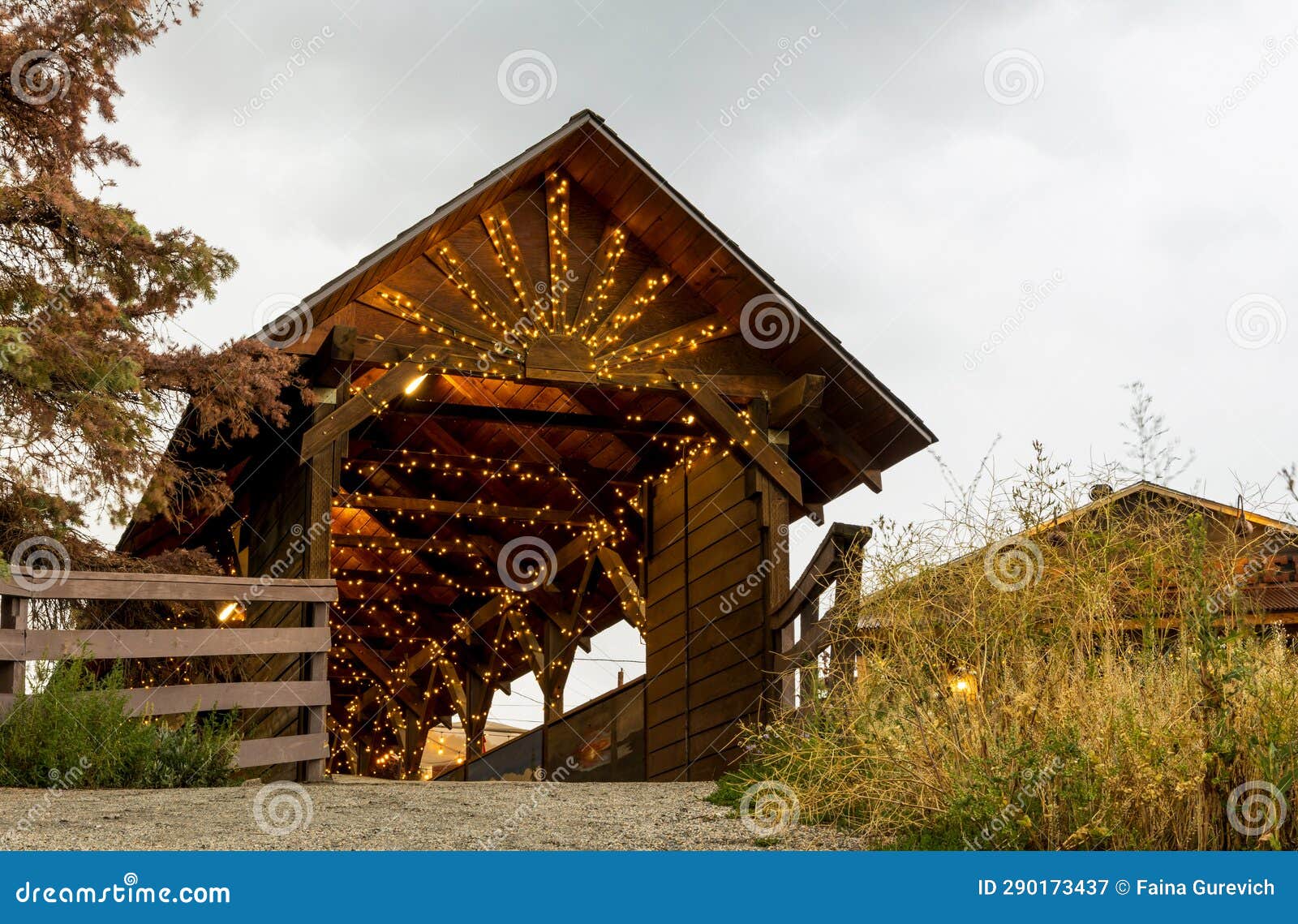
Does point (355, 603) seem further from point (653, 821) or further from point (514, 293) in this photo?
point (653, 821)

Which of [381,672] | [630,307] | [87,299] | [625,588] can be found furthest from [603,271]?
[381,672]

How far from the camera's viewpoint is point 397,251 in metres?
9.25

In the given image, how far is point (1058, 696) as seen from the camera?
4438 millimetres

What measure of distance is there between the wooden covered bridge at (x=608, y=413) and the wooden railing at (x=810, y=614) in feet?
0.15

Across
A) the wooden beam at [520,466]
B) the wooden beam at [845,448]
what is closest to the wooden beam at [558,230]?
the wooden beam at [845,448]

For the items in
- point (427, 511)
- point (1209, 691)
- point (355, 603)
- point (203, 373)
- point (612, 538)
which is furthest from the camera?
point (355, 603)

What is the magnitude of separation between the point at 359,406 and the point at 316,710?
2.36 meters

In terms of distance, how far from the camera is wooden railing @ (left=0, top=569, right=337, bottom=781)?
7.32 metres

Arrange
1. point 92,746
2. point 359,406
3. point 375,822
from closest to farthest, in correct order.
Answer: point 375,822, point 92,746, point 359,406

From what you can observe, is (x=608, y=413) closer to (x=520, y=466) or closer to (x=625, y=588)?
(x=520, y=466)

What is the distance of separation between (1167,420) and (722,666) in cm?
635

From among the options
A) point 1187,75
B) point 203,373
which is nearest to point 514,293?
point 203,373

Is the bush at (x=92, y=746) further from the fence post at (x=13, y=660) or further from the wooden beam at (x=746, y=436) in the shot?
the wooden beam at (x=746, y=436)

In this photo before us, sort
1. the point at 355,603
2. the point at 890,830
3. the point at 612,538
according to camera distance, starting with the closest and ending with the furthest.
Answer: the point at 890,830 → the point at 612,538 → the point at 355,603
